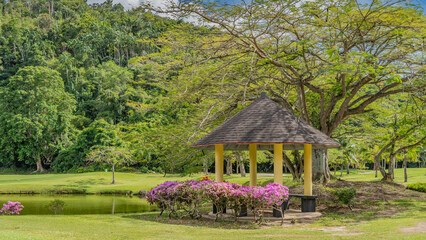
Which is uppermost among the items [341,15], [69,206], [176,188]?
[341,15]

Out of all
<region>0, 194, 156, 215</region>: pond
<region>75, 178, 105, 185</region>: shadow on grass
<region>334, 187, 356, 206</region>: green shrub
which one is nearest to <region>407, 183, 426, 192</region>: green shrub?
<region>334, 187, 356, 206</region>: green shrub

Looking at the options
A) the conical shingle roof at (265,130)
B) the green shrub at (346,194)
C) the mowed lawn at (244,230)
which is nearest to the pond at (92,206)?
the mowed lawn at (244,230)

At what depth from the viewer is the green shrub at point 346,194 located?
13578 mm

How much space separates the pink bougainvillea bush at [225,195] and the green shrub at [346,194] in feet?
9.67

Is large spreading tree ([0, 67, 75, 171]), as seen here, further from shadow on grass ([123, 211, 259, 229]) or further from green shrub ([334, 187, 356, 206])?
green shrub ([334, 187, 356, 206])

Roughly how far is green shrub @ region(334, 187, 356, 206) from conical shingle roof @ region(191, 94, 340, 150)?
6.32 feet

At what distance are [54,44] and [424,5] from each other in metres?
81.6

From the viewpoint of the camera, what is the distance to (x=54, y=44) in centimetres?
8325

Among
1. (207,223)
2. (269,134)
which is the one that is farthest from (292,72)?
(207,223)

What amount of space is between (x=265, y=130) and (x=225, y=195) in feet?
8.11

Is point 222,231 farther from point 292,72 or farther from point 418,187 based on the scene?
point 418,187

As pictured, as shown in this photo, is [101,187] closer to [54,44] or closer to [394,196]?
[394,196]

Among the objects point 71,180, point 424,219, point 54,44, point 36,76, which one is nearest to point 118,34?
point 54,44

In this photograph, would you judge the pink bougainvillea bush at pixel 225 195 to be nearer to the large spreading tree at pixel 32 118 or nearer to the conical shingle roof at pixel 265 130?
the conical shingle roof at pixel 265 130
